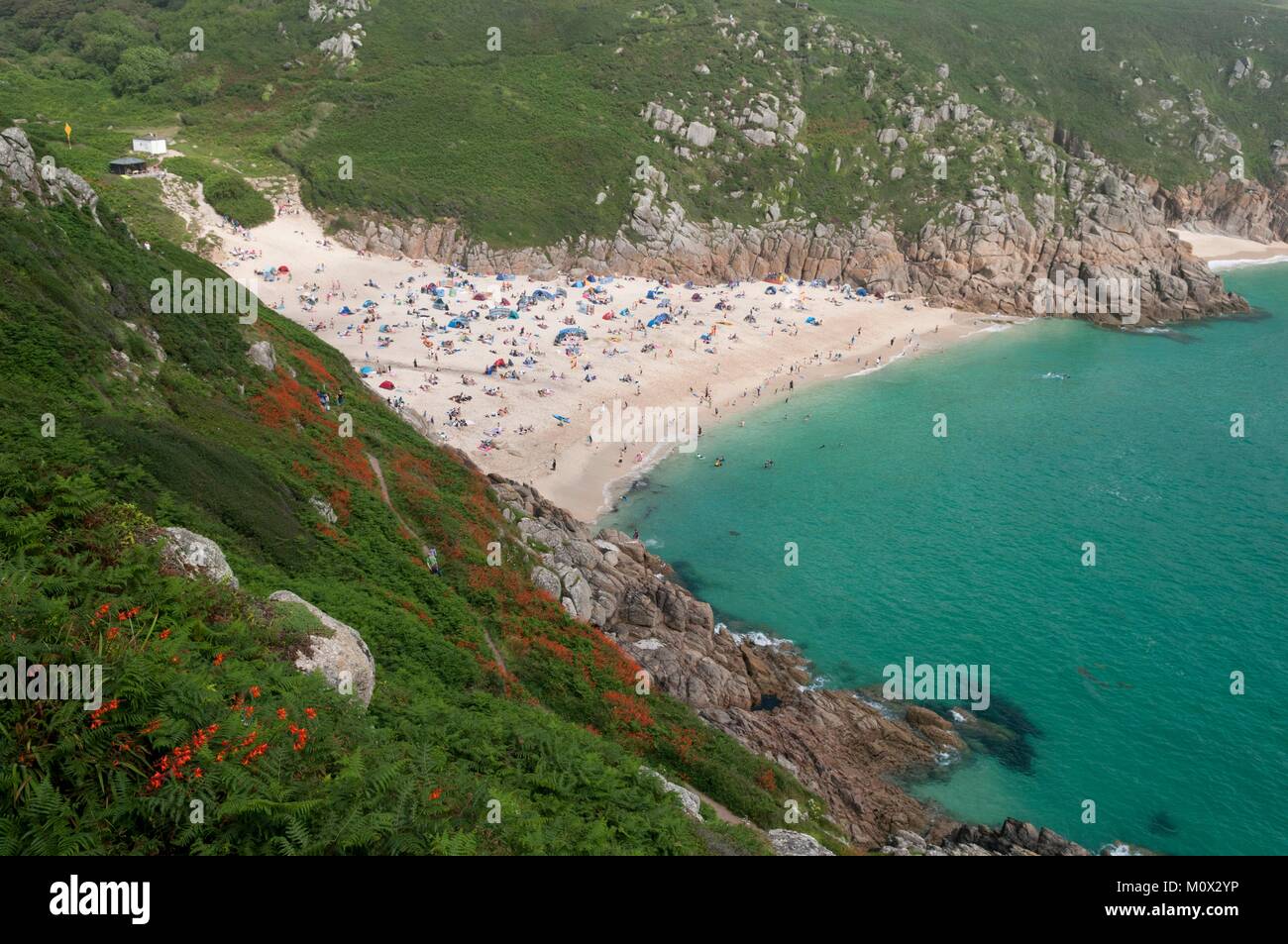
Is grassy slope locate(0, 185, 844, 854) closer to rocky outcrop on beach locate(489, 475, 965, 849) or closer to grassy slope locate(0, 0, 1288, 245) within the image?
rocky outcrop on beach locate(489, 475, 965, 849)

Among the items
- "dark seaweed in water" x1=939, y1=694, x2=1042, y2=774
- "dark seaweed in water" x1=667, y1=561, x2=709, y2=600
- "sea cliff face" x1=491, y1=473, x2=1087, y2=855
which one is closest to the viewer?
"sea cliff face" x1=491, y1=473, x2=1087, y2=855

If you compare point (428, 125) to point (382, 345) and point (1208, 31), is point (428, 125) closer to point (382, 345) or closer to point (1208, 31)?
point (382, 345)

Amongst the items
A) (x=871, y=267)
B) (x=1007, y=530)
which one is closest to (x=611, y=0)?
(x=871, y=267)

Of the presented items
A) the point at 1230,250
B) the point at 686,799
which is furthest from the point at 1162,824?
the point at 1230,250

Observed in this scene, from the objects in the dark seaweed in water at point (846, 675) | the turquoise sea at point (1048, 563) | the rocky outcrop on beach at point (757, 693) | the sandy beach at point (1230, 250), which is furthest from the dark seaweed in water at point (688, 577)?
the sandy beach at point (1230, 250)

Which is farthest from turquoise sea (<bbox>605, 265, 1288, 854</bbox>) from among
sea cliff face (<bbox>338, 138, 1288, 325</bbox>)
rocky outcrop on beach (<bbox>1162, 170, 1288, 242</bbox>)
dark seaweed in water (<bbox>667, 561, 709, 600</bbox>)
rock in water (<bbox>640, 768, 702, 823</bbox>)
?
rocky outcrop on beach (<bbox>1162, 170, 1288, 242</bbox>)

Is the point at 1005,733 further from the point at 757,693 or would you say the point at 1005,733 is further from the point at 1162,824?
the point at 757,693
